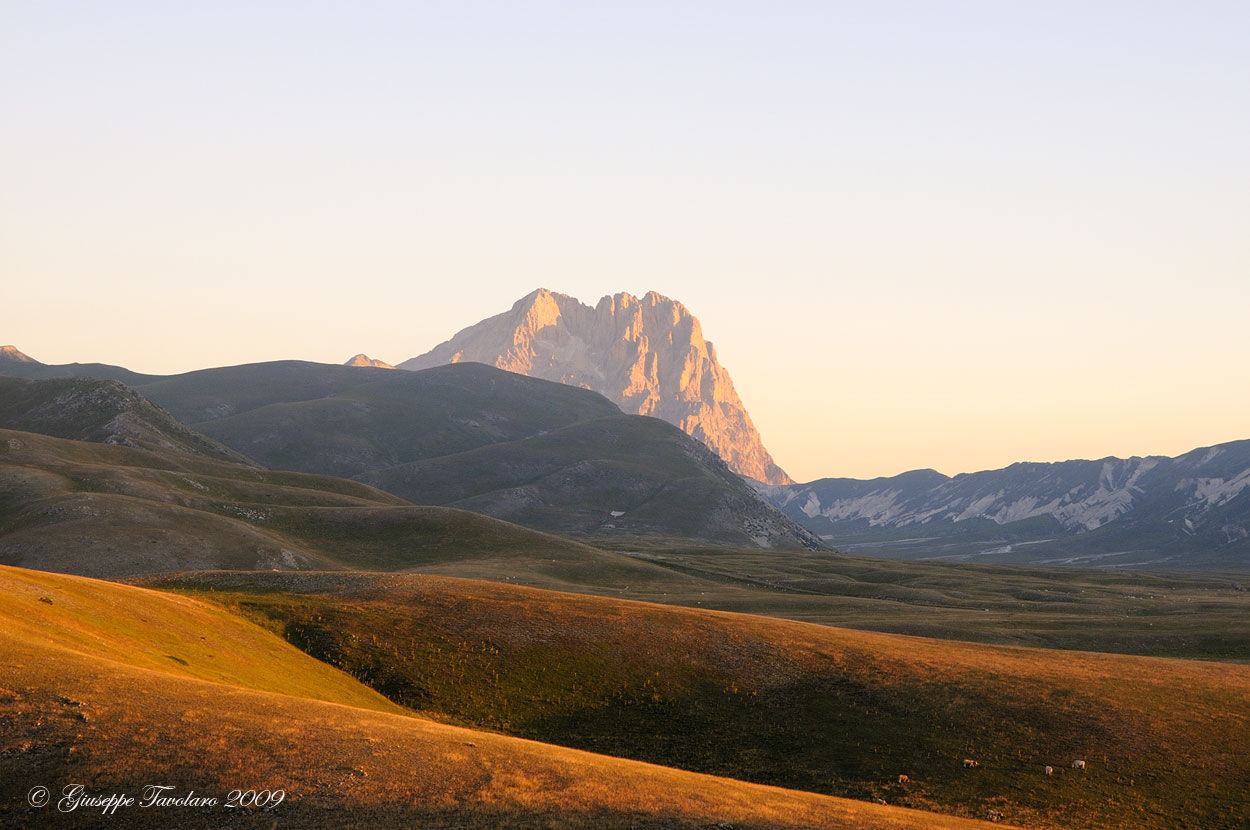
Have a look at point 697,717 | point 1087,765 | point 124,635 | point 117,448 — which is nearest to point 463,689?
point 697,717

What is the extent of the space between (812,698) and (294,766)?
3805cm

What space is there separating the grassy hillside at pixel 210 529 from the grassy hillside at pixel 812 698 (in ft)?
125

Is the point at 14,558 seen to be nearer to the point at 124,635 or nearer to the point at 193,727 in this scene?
the point at 124,635

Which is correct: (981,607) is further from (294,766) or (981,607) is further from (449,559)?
(294,766)

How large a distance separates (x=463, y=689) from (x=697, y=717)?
49.9 feet

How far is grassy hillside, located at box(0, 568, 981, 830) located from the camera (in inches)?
1197

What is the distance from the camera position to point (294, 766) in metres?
33.0

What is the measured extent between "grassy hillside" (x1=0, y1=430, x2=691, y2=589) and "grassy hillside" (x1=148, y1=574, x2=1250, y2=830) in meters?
38.0

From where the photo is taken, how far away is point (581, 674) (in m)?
64.4

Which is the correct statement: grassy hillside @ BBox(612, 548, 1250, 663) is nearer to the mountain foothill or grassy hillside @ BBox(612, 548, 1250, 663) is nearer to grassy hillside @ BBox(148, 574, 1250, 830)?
the mountain foothill

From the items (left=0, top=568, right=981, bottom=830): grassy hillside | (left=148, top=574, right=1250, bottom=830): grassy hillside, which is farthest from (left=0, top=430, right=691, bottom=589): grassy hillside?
(left=0, top=568, right=981, bottom=830): grassy hillside

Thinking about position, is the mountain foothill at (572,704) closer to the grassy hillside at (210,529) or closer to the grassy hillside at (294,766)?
the grassy hillside at (294,766)

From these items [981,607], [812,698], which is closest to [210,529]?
[812,698]

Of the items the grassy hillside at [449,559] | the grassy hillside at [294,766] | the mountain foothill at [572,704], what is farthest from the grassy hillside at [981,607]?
the grassy hillside at [294,766]
